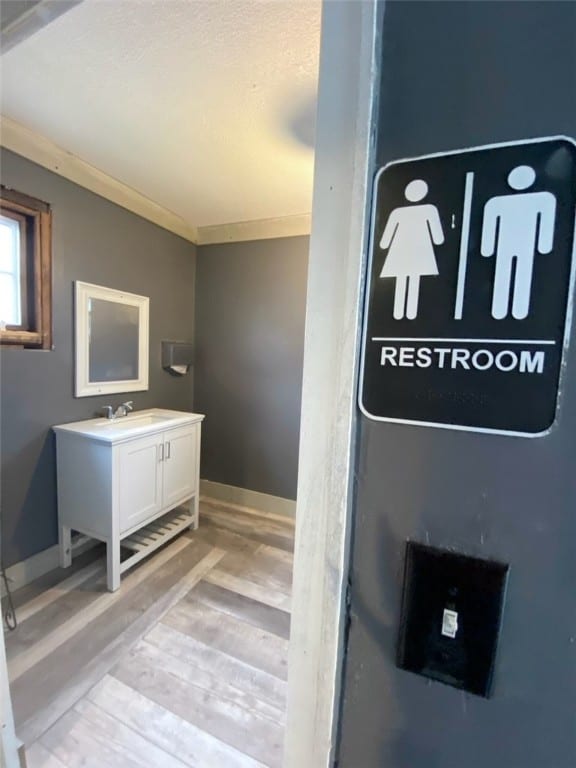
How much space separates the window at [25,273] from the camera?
1.81 m

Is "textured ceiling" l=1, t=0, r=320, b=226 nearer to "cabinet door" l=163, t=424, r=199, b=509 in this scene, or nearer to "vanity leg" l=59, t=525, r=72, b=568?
"cabinet door" l=163, t=424, r=199, b=509

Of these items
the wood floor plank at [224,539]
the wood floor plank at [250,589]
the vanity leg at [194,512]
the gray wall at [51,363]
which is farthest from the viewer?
the vanity leg at [194,512]

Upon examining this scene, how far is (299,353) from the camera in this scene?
2758 millimetres

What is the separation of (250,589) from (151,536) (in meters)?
0.78

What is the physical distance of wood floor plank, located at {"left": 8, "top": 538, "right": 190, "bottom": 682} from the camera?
1471mm

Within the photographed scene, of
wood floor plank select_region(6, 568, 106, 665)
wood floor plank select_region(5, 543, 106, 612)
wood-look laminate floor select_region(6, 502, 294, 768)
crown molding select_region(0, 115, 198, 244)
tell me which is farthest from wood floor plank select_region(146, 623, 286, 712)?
crown molding select_region(0, 115, 198, 244)

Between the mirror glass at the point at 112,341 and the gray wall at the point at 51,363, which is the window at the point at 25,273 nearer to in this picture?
the gray wall at the point at 51,363

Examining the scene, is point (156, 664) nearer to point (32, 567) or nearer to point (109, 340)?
point (32, 567)

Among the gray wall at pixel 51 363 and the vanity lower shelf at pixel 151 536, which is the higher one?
the gray wall at pixel 51 363

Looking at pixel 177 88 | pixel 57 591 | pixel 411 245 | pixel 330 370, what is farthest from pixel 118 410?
pixel 411 245

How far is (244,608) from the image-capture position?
186 centimetres

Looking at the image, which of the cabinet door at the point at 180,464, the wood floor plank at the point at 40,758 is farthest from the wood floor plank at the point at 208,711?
the cabinet door at the point at 180,464

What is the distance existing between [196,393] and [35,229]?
1709 mm

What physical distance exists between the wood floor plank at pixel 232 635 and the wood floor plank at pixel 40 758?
23.6 inches
